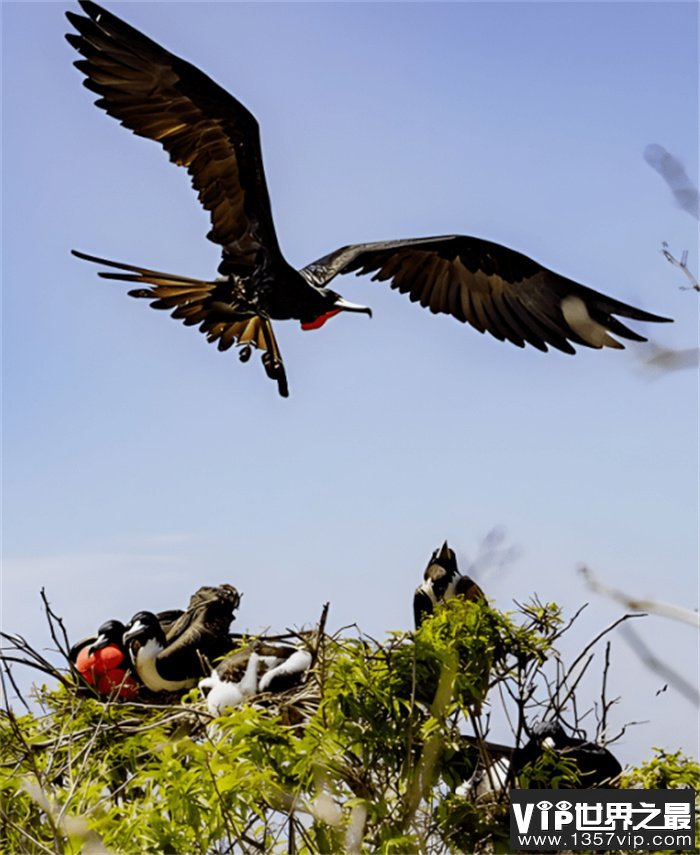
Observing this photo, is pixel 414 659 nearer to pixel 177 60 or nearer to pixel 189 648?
pixel 189 648

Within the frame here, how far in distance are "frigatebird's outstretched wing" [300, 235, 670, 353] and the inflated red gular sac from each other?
133cm

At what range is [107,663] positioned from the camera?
11.2ft

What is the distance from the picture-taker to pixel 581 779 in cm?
292

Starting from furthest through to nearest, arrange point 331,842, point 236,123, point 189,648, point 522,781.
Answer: point 189,648 → point 236,123 → point 522,781 → point 331,842

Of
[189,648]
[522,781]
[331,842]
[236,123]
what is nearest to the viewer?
[331,842]

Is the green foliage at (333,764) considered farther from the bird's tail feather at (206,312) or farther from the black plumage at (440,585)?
the bird's tail feather at (206,312)

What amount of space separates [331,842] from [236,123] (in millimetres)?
1818

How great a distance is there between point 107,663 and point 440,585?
1.05 m

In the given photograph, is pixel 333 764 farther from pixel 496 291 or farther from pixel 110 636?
pixel 496 291

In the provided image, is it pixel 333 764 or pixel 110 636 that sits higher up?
pixel 110 636

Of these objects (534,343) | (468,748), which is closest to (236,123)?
(534,343)

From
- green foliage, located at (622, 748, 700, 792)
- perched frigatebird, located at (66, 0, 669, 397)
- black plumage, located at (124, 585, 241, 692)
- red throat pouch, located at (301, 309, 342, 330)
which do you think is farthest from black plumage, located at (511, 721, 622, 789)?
red throat pouch, located at (301, 309, 342, 330)

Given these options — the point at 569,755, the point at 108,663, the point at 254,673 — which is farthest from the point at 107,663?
the point at 569,755

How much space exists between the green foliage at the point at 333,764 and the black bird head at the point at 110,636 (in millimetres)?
426
